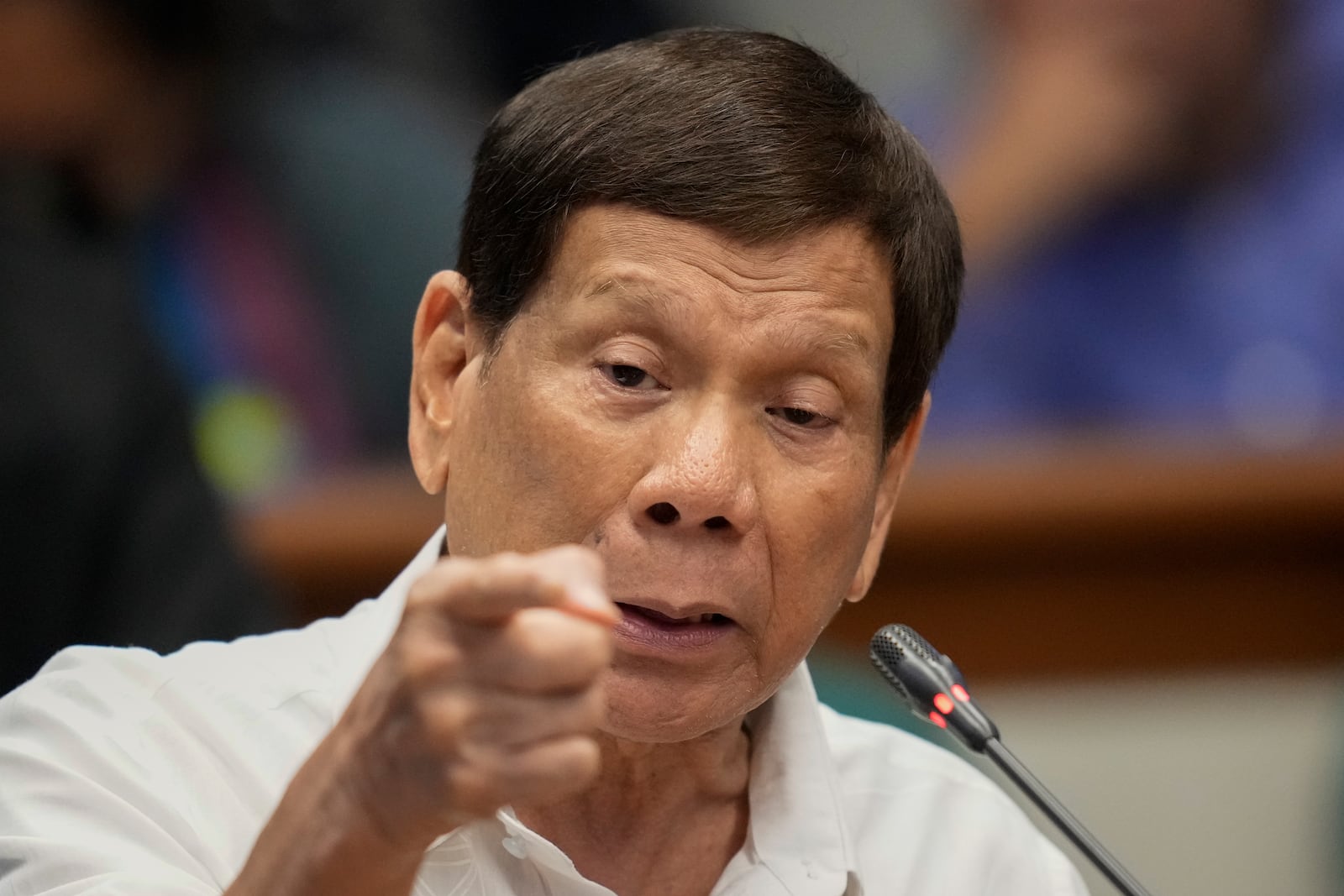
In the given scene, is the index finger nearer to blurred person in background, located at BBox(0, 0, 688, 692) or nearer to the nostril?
the nostril

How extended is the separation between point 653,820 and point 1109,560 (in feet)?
8.17

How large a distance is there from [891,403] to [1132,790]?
243cm

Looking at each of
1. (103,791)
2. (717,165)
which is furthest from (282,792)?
(717,165)

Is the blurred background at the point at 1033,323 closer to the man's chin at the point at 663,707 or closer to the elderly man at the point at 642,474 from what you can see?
the elderly man at the point at 642,474

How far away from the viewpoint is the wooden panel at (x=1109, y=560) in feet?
13.6

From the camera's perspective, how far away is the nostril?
176cm

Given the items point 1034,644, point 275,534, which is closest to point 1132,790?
point 1034,644

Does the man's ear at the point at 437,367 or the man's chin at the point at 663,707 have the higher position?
the man's ear at the point at 437,367

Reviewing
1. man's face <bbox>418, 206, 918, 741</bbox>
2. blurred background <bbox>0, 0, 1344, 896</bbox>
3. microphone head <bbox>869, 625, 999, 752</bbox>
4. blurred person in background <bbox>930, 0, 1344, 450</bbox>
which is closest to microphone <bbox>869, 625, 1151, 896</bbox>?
microphone head <bbox>869, 625, 999, 752</bbox>

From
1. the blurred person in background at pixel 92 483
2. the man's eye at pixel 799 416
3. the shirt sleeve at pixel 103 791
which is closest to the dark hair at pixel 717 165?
the man's eye at pixel 799 416

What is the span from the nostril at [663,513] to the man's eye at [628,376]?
0.46 ft

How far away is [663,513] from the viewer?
176 centimetres

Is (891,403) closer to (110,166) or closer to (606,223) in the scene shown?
(606,223)

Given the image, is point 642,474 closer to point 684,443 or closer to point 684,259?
point 684,443
